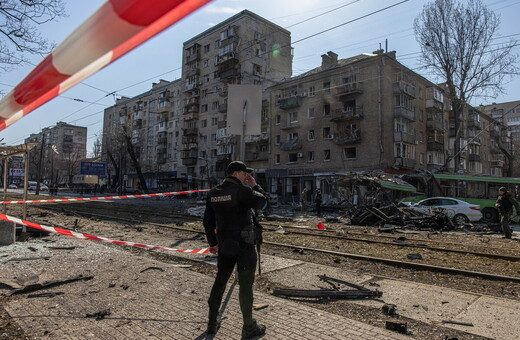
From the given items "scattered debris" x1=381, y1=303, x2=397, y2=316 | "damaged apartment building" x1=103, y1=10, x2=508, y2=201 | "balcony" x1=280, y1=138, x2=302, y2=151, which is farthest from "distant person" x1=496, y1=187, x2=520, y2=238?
"balcony" x1=280, y1=138, x2=302, y2=151

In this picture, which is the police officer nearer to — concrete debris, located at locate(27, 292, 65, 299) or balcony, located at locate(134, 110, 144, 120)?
concrete debris, located at locate(27, 292, 65, 299)

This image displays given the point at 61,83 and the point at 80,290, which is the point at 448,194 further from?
the point at 61,83

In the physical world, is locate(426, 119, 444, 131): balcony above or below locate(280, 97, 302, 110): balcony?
below

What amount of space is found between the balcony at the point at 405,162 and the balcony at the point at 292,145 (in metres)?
11.6

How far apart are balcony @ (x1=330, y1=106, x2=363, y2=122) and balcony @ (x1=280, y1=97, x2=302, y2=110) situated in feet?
18.2

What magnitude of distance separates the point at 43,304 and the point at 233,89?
408cm

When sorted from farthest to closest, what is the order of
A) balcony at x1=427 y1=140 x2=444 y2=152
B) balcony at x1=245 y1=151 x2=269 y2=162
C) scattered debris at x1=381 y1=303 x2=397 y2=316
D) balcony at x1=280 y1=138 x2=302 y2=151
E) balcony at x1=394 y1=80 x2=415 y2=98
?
balcony at x1=245 y1=151 x2=269 y2=162
balcony at x1=427 y1=140 x2=444 y2=152
balcony at x1=280 y1=138 x2=302 y2=151
balcony at x1=394 y1=80 x2=415 y2=98
scattered debris at x1=381 y1=303 x2=397 y2=316

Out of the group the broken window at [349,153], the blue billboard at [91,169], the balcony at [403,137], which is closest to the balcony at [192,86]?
the blue billboard at [91,169]

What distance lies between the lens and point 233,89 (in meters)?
5.85

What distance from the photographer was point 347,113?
3759 cm

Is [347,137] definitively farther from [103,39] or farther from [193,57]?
[103,39]

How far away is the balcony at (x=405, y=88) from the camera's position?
1448 inches

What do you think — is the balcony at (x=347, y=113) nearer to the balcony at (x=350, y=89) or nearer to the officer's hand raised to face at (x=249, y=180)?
the balcony at (x=350, y=89)

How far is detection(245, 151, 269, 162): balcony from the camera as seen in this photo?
153ft
